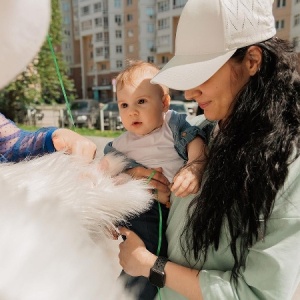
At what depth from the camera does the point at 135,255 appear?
105 centimetres

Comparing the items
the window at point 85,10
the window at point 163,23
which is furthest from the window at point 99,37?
the window at point 163,23

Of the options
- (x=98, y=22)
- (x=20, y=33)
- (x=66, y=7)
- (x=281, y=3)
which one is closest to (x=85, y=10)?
(x=66, y=7)

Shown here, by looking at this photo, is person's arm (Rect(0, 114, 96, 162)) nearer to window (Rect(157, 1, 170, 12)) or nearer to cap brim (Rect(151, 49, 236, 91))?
cap brim (Rect(151, 49, 236, 91))

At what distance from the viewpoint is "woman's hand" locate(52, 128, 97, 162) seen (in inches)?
32.3

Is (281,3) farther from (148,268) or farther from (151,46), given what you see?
(148,268)

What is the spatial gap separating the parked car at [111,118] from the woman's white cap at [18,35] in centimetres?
1212

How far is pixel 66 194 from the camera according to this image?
49 centimetres

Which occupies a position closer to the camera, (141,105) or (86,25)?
(141,105)

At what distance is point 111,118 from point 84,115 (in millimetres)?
2294

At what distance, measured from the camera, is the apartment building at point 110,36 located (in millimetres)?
32500

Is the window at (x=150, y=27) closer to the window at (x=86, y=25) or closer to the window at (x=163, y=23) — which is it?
the window at (x=163, y=23)

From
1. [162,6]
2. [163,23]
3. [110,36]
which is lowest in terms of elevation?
[110,36]

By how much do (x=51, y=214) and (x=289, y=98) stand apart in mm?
726

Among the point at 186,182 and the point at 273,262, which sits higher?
the point at 186,182
